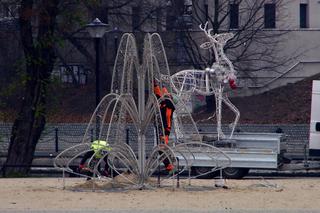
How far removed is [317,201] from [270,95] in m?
35.6

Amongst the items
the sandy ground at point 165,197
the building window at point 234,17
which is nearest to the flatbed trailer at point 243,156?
the sandy ground at point 165,197

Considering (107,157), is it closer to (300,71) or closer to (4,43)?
(4,43)

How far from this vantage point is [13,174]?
81.3 feet

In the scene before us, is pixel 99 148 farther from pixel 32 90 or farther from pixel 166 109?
pixel 32 90

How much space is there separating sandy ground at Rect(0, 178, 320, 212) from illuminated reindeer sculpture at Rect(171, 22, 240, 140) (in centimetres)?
649

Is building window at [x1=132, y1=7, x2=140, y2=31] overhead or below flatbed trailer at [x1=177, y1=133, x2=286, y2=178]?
overhead

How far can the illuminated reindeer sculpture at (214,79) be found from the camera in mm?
25625

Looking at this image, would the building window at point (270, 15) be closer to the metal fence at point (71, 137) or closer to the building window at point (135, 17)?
the building window at point (135, 17)

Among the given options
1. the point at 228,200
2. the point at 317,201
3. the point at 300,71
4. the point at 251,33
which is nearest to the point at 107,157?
the point at 228,200

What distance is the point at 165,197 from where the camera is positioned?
16.9 meters

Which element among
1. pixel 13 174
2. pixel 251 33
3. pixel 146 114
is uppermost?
pixel 251 33

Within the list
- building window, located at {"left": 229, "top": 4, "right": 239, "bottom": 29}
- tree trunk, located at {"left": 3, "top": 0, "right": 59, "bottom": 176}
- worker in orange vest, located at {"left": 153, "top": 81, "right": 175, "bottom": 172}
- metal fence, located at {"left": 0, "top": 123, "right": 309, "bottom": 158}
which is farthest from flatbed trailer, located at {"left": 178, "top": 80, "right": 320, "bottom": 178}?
building window, located at {"left": 229, "top": 4, "right": 239, "bottom": 29}

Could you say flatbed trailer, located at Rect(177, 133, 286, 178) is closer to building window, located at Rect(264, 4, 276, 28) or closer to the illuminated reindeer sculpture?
the illuminated reindeer sculpture

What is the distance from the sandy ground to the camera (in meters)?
15.7
